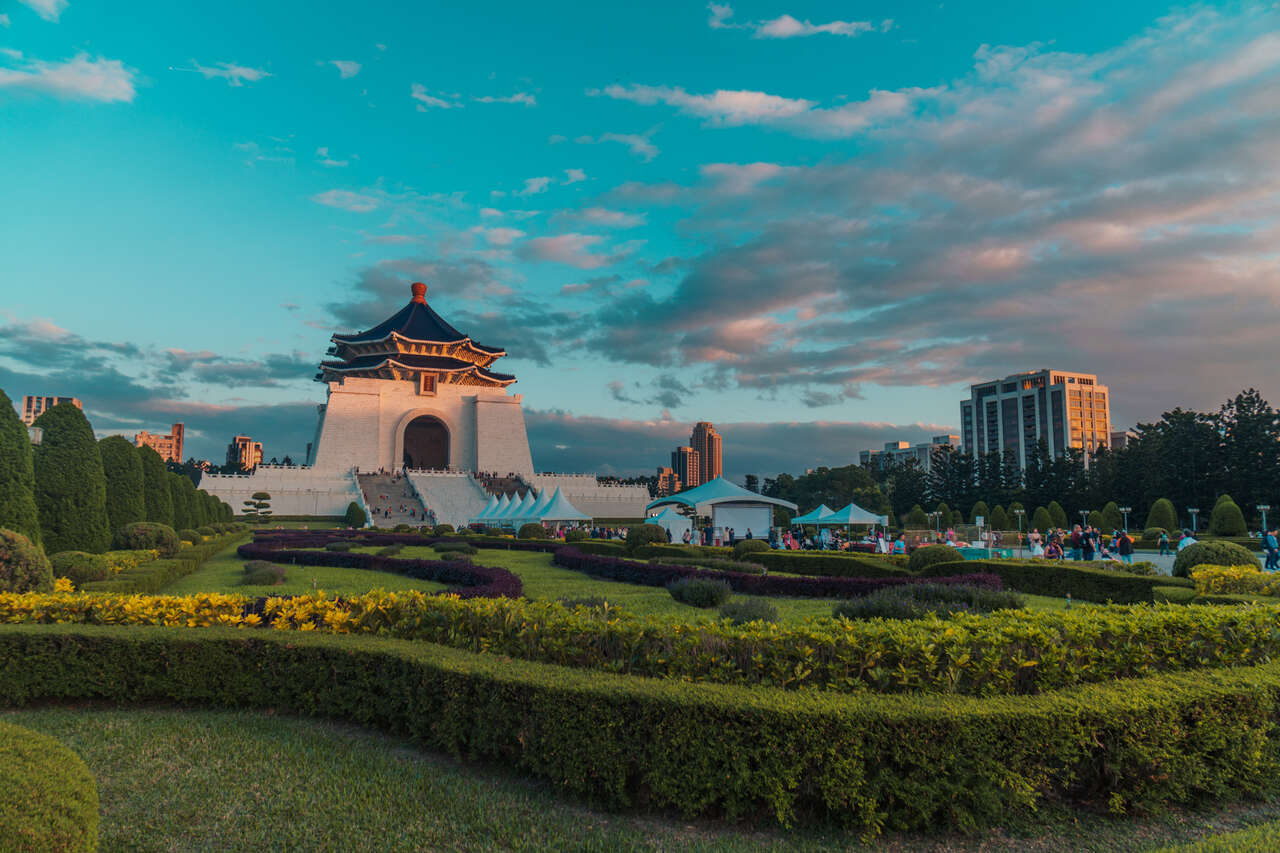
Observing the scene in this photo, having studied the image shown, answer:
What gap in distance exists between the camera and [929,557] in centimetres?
1331

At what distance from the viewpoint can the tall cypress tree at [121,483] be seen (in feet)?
45.3

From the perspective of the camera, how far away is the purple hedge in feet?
34.6

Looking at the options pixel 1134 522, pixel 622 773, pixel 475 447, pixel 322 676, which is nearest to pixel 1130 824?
pixel 622 773

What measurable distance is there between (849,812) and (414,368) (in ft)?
174

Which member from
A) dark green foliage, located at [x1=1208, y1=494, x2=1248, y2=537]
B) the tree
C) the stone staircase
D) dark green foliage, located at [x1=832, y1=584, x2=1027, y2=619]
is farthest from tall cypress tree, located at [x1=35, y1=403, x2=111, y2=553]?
the tree

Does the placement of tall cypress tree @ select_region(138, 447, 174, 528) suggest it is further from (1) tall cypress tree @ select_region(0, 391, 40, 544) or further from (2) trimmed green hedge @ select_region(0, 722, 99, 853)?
(2) trimmed green hedge @ select_region(0, 722, 99, 853)

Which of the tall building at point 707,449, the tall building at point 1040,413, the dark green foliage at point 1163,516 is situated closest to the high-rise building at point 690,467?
the tall building at point 707,449

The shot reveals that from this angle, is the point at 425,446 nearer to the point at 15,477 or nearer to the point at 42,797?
the point at 15,477

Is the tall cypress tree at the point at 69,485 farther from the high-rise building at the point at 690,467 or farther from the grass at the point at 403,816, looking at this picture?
the high-rise building at the point at 690,467

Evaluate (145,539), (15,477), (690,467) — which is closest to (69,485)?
(15,477)

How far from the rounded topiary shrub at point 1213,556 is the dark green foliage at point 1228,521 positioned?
65.4 feet

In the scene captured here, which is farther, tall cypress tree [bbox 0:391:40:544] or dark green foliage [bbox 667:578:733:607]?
dark green foliage [bbox 667:578:733:607]

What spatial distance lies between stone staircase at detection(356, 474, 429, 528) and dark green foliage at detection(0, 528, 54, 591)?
29588 mm

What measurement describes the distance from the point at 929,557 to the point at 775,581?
3.85 meters
